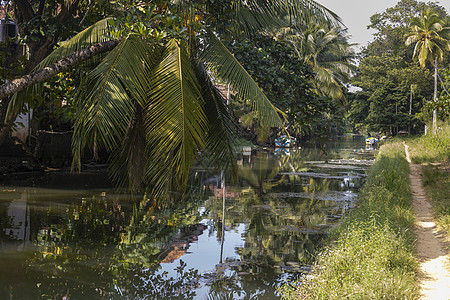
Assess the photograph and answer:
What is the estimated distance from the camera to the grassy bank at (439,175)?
898cm

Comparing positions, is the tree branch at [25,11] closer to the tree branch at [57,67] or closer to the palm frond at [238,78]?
the tree branch at [57,67]

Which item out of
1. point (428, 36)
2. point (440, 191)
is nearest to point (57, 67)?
point (440, 191)

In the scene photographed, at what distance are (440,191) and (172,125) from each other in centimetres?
787

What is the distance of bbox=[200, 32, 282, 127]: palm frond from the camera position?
668cm

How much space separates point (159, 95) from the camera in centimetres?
630

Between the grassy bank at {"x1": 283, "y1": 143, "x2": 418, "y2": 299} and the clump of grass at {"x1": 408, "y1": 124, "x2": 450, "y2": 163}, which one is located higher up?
the clump of grass at {"x1": 408, "y1": 124, "x2": 450, "y2": 163}

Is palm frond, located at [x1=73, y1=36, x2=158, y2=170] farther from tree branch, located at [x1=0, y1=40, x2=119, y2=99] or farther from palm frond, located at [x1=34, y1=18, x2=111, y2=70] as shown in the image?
palm frond, located at [x1=34, y1=18, x2=111, y2=70]

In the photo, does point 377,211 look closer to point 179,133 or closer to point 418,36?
point 179,133

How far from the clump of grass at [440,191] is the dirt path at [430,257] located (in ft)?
0.52

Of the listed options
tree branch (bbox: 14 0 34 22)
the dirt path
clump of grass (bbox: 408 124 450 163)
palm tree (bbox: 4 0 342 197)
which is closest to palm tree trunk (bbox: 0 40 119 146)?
palm tree (bbox: 4 0 342 197)

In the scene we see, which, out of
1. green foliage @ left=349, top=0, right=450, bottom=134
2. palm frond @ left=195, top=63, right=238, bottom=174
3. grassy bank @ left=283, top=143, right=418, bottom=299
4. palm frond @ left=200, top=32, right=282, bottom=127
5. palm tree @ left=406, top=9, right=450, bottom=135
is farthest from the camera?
green foliage @ left=349, top=0, right=450, bottom=134

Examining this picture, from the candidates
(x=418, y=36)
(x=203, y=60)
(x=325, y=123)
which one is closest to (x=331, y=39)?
(x=418, y=36)

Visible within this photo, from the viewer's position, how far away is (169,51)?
6.88m

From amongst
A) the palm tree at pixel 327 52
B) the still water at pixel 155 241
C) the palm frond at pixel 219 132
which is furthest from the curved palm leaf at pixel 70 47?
the palm tree at pixel 327 52
